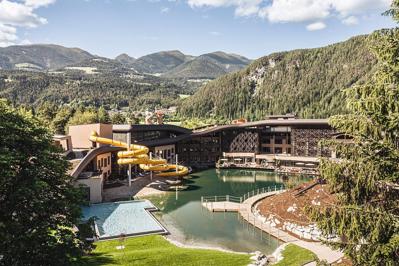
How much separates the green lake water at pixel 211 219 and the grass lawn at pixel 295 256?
1.69 meters

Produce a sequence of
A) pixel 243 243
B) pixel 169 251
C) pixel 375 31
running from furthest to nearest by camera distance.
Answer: pixel 243 243, pixel 169 251, pixel 375 31

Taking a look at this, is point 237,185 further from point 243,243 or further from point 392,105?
point 392,105

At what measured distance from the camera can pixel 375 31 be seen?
32.3 ft

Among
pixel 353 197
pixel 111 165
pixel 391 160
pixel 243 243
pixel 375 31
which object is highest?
pixel 375 31

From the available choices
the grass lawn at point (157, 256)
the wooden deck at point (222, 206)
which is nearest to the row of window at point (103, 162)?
the wooden deck at point (222, 206)

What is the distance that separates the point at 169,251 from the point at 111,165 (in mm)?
27323

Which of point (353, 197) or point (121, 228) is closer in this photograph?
point (353, 197)

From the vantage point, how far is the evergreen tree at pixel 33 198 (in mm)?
10008

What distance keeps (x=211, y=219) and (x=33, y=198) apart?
864 inches

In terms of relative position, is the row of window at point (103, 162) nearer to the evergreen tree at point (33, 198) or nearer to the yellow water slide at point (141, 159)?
the yellow water slide at point (141, 159)

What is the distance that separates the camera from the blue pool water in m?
26.3

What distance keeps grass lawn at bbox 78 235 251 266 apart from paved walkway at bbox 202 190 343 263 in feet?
14.1

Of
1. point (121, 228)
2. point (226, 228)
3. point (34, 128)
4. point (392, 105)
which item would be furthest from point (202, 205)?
point (392, 105)

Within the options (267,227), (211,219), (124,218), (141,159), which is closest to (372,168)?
(267,227)
